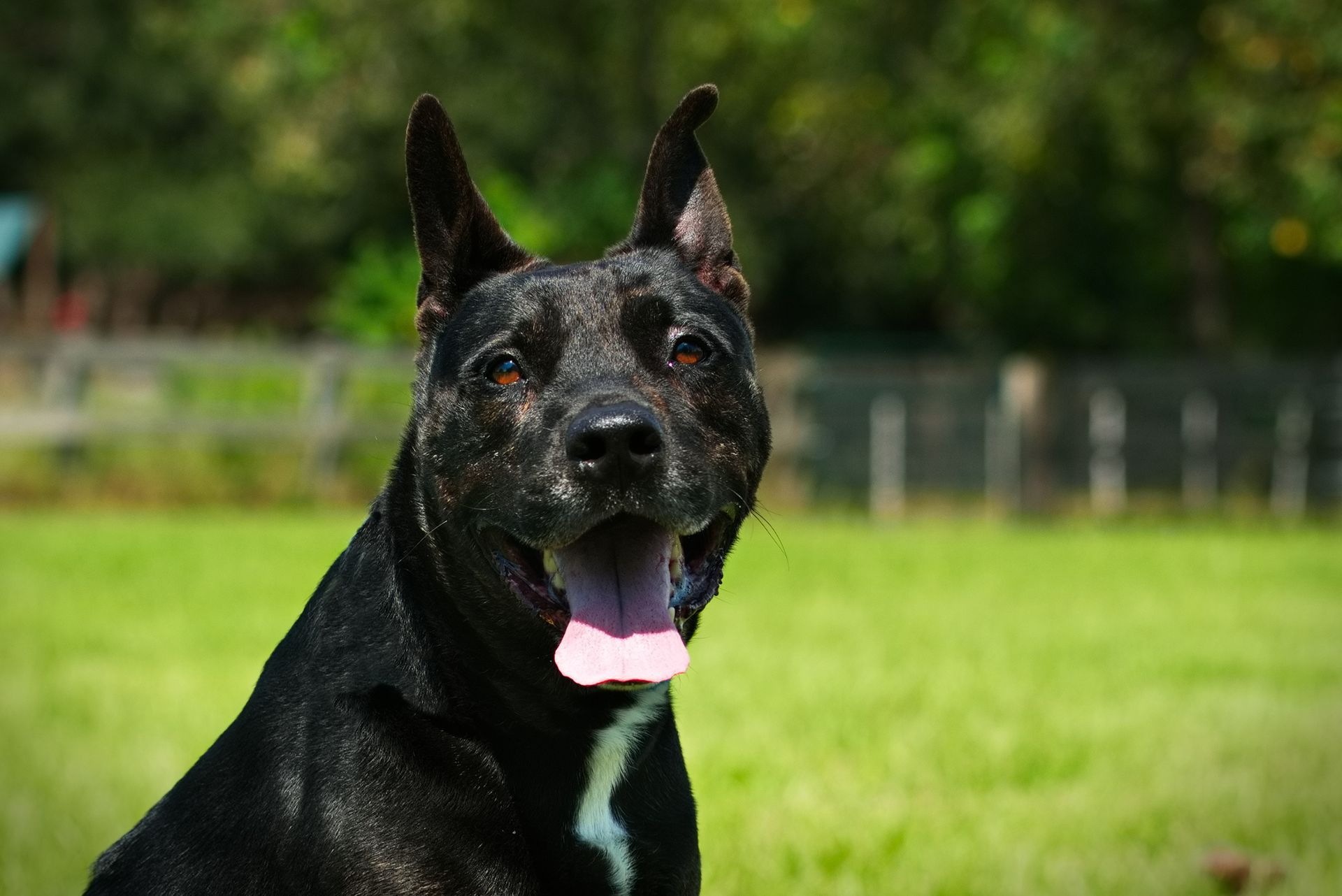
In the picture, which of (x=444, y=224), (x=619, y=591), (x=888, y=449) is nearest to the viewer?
(x=619, y=591)

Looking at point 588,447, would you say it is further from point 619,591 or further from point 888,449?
point 888,449

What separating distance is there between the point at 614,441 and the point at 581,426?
0.07 metres

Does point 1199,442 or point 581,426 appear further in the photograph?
point 1199,442

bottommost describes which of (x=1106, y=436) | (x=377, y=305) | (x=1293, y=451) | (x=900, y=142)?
(x=1293, y=451)

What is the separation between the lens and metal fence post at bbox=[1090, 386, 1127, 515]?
20047mm

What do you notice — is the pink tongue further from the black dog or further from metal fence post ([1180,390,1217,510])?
metal fence post ([1180,390,1217,510])

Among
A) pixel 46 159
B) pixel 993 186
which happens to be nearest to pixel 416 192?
pixel 993 186

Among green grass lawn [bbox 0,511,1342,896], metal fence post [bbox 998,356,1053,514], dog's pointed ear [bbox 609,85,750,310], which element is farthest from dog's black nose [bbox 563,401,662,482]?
metal fence post [bbox 998,356,1053,514]

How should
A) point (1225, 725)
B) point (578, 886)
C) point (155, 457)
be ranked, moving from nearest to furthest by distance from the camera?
point (578, 886) → point (1225, 725) → point (155, 457)

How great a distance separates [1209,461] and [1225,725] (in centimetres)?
1446

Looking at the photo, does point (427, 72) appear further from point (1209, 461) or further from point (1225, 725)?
point (1225, 725)

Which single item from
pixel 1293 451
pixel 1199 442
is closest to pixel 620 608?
pixel 1199 442

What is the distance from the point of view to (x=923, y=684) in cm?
720

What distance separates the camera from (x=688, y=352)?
10.3ft
